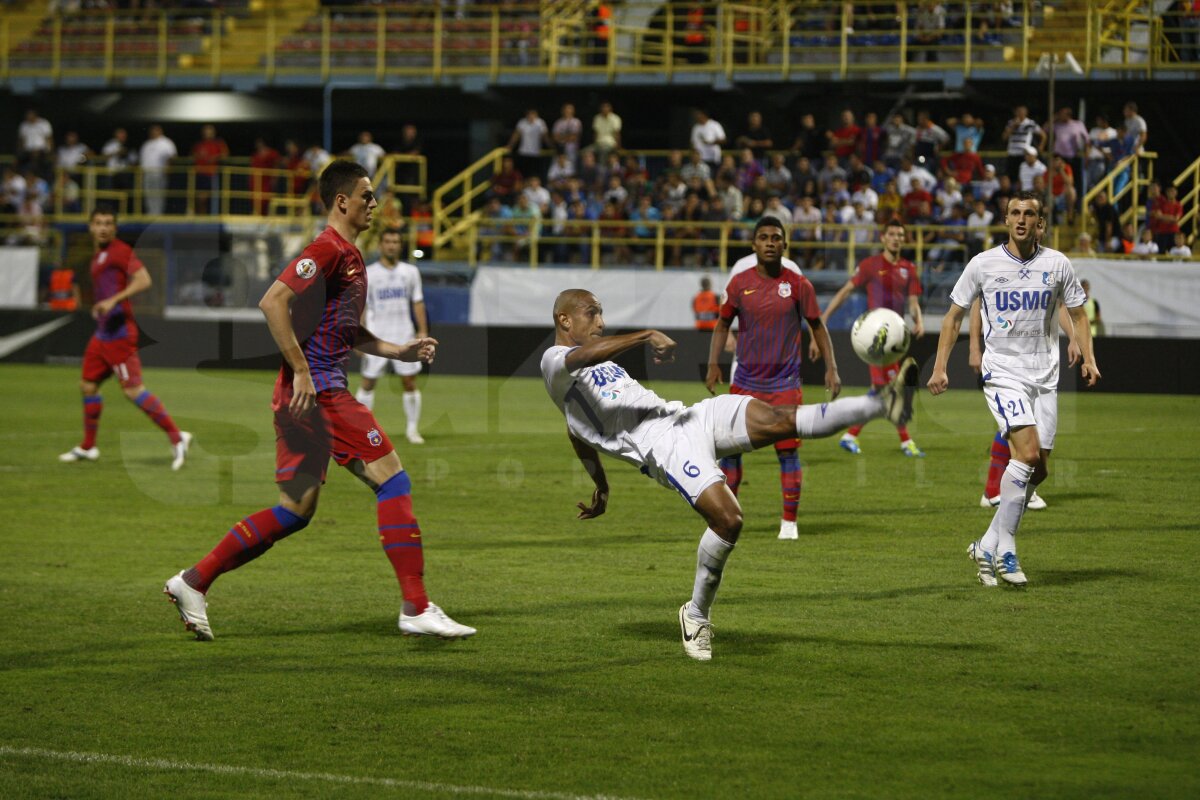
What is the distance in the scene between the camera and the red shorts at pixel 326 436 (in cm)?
784

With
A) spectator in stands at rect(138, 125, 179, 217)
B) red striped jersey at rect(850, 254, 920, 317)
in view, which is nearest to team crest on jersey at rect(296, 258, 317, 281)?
red striped jersey at rect(850, 254, 920, 317)

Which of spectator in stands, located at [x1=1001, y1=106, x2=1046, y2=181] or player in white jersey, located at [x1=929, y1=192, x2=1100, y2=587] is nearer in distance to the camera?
player in white jersey, located at [x1=929, y1=192, x2=1100, y2=587]

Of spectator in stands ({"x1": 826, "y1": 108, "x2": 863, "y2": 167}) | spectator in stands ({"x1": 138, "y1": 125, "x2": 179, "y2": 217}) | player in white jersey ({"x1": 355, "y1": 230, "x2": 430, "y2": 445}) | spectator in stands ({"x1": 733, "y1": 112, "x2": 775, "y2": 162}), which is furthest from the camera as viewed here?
spectator in stands ({"x1": 138, "y1": 125, "x2": 179, "y2": 217})

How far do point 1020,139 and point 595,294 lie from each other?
8.00m

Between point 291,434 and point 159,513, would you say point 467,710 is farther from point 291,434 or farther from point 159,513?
point 159,513

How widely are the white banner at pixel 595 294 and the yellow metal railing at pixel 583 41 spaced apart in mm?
6640

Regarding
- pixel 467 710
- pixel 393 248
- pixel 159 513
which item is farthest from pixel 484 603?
pixel 393 248

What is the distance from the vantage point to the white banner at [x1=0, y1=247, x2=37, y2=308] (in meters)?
33.5

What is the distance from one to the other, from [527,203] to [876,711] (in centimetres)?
2668

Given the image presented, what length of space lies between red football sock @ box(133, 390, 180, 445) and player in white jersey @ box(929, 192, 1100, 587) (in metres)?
8.81

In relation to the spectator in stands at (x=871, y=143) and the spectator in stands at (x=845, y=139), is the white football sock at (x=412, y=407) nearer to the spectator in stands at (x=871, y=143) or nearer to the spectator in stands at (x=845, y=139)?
the spectator in stands at (x=871, y=143)

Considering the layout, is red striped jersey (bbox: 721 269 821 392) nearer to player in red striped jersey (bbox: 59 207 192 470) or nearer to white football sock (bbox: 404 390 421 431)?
player in red striped jersey (bbox: 59 207 192 470)

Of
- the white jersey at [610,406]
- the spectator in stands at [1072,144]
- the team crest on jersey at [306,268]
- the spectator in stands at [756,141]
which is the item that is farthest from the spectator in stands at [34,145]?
the white jersey at [610,406]

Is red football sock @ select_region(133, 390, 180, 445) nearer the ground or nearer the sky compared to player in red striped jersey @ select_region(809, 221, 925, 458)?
nearer the ground
